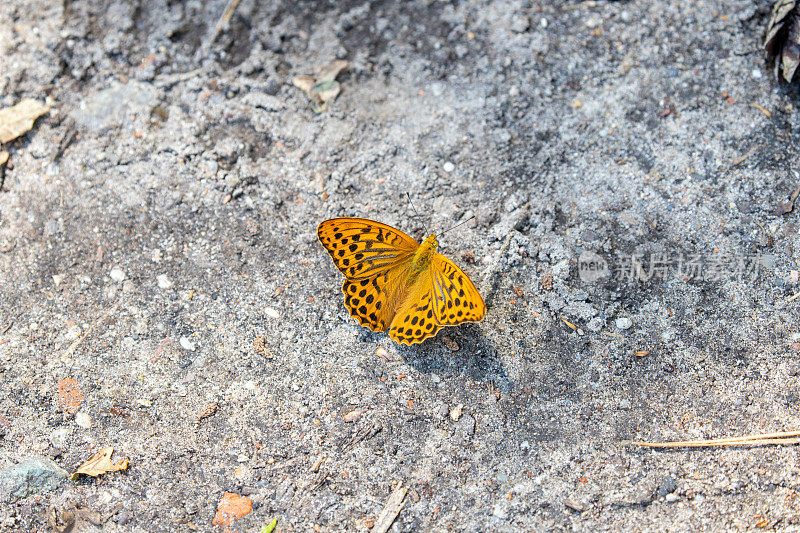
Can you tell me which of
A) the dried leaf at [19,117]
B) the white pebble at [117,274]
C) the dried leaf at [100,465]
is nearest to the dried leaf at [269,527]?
the dried leaf at [100,465]

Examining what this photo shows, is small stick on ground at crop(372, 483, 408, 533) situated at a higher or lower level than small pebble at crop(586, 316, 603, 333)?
lower

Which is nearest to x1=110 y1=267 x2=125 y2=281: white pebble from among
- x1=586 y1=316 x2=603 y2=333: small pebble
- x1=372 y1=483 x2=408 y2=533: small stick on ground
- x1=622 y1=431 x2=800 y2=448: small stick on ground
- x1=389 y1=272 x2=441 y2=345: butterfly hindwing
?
x1=389 y1=272 x2=441 y2=345: butterfly hindwing

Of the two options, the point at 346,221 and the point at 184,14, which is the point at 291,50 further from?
the point at 346,221

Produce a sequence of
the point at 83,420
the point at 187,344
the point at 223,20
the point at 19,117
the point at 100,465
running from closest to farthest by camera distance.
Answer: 1. the point at 100,465
2. the point at 83,420
3. the point at 187,344
4. the point at 19,117
5. the point at 223,20

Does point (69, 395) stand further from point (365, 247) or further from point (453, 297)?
point (453, 297)

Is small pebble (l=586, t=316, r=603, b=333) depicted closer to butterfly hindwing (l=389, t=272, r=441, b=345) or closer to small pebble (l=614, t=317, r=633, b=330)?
small pebble (l=614, t=317, r=633, b=330)

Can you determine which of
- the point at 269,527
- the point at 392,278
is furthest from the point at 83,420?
the point at 392,278
